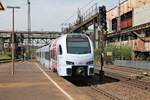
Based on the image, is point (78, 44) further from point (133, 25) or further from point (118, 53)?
point (133, 25)

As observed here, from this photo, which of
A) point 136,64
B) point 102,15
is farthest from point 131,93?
point 136,64

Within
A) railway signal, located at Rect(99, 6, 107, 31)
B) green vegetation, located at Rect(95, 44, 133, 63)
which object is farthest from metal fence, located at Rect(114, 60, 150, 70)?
railway signal, located at Rect(99, 6, 107, 31)

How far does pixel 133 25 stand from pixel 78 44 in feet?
155

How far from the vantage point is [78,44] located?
25391mm

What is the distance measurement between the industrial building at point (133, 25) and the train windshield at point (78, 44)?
34730 millimetres

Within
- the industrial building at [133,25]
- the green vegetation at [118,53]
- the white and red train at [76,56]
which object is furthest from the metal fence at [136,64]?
the white and red train at [76,56]

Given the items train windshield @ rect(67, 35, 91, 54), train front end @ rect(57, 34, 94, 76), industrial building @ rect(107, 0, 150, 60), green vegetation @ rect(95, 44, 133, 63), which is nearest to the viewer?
train front end @ rect(57, 34, 94, 76)

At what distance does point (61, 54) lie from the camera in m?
25.3

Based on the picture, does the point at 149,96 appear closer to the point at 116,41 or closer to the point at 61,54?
the point at 61,54

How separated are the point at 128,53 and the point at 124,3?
14.6m

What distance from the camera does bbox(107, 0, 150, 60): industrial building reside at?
2527 inches

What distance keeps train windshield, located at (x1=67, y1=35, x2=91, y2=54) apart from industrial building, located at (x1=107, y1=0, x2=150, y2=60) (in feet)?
114

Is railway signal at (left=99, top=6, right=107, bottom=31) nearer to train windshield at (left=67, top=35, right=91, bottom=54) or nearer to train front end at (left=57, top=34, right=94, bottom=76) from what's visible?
train windshield at (left=67, top=35, right=91, bottom=54)

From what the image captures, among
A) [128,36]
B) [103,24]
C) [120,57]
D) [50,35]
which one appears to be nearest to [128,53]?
[120,57]
